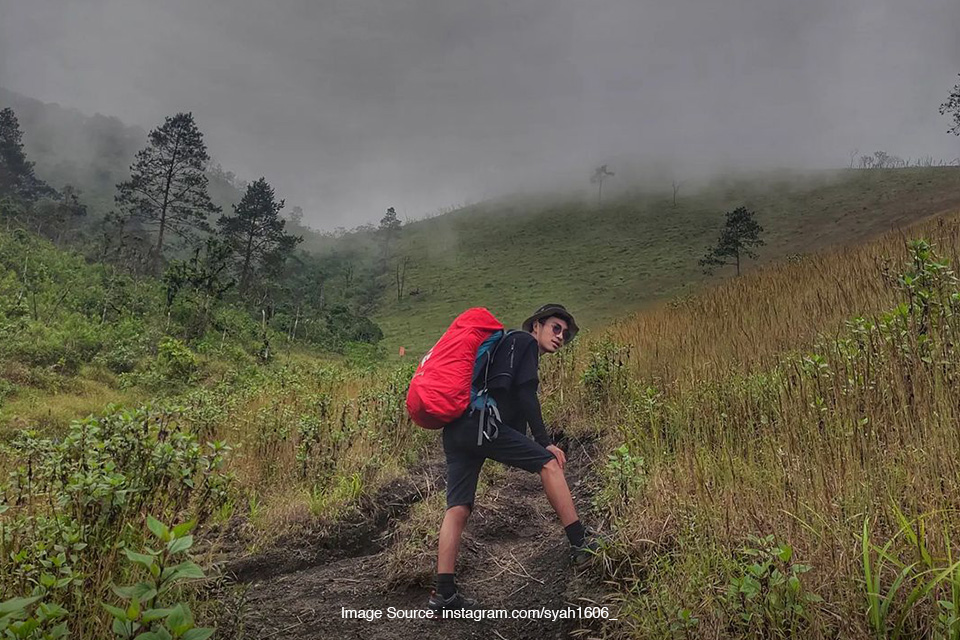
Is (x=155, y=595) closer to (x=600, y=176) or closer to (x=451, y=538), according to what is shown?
(x=451, y=538)

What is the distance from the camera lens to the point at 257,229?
117 ft

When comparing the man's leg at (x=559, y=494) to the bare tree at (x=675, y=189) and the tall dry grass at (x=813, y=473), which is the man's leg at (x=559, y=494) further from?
the bare tree at (x=675, y=189)

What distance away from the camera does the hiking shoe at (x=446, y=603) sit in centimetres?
285

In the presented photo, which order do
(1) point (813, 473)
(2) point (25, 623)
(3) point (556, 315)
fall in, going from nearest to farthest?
1. (2) point (25, 623)
2. (1) point (813, 473)
3. (3) point (556, 315)

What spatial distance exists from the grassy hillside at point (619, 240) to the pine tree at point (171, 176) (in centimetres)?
1582

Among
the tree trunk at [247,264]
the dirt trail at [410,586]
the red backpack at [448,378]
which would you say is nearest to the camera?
the dirt trail at [410,586]

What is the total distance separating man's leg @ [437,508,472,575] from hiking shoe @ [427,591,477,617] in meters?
0.13

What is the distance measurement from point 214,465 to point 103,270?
86.2 ft

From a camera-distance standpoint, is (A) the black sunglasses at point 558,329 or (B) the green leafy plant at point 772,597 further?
(A) the black sunglasses at point 558,329

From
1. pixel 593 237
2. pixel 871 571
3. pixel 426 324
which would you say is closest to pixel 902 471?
pixel 871 571

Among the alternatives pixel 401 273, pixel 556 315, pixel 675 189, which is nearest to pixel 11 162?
pixel 401 273

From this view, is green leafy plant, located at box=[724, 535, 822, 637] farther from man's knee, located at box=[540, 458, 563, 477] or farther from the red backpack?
the red backpack

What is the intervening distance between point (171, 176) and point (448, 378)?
120 ft

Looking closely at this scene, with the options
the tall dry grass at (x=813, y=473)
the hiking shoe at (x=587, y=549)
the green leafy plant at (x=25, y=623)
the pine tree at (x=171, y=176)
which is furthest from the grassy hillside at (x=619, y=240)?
the green leafy plant at (x=25, y=623)
